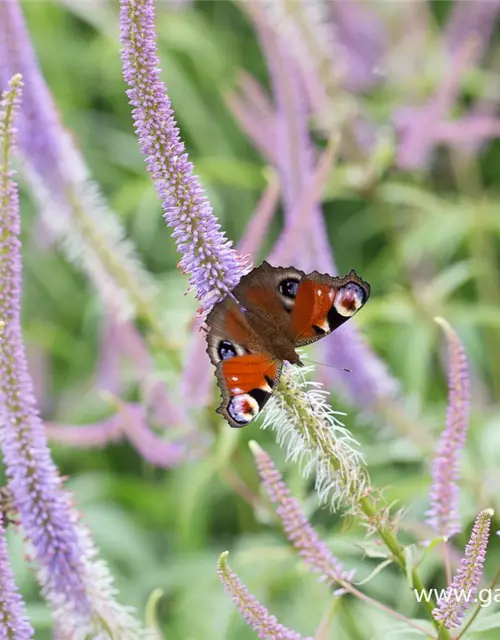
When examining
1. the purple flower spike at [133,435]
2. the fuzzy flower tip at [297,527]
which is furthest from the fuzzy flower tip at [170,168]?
the purple flower spike at [133,435]

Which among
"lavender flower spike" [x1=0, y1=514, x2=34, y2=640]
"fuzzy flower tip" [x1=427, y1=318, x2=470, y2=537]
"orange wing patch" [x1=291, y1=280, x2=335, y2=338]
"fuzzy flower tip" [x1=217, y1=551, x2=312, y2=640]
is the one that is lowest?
"lavender flower spike" [x1=0, y1=514, x2=34, y2=640]

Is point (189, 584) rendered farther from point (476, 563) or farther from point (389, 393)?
point (476, 563)

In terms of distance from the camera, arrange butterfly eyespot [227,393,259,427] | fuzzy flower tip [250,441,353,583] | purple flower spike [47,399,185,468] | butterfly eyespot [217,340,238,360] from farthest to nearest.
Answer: purple flower spike [47,399,185,468]
fuzzy flower tip [250,441,353,583]
butterfly eyespot [217,340,238,360]
butterfly eyespot [227,393,259,427]

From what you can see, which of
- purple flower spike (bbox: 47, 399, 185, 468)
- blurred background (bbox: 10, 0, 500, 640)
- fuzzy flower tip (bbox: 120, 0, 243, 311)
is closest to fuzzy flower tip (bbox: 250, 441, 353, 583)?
blurred background (bbox: 10, 0, 500, 640)

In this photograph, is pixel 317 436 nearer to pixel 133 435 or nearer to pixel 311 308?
pixel 311 308

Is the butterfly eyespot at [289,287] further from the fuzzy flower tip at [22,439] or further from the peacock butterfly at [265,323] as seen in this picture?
the fuzzy flower tip at [22,439]

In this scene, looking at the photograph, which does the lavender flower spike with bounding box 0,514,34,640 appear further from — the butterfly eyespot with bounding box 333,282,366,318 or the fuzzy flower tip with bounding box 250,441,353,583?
the butterfly eyespot with bounding box 333,282,366,318
